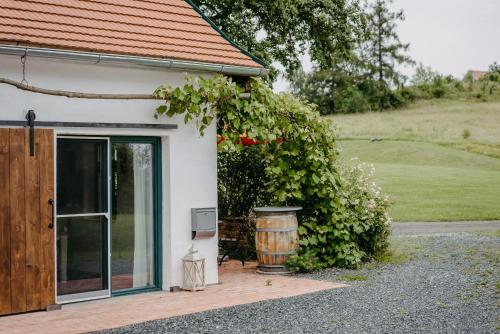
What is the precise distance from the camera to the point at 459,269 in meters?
11.8

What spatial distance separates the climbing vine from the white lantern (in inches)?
73.8

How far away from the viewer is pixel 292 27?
67.0 ft

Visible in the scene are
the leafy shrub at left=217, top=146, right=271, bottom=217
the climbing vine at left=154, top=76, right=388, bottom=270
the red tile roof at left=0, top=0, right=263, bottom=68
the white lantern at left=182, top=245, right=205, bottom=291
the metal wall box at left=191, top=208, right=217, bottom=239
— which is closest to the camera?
the red tile roof at left=0, top=0, right=263, bottom=68

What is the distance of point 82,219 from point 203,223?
192 centimetres

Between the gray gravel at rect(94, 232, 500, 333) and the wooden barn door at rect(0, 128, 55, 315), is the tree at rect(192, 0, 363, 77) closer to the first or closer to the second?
the gray gravel at rect(94, 232, 500, 333)

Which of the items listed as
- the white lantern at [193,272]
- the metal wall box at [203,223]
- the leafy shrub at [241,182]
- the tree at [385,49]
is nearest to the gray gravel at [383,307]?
the white lantern at [193,272]

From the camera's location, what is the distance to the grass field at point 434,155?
84.5ft

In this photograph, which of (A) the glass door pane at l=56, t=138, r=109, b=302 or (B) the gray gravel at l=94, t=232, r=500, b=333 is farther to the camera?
(A) the glass door pane at l=56, t=138, r=109, b=302

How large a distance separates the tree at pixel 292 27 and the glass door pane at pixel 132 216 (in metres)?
10.2

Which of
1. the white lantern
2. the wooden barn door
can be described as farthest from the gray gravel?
the wooden barn door

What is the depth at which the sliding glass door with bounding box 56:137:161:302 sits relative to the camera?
933 centimetres

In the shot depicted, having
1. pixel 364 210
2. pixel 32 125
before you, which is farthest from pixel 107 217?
pixel 364 210

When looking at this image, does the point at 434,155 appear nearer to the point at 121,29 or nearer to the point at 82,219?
the point at 121,29

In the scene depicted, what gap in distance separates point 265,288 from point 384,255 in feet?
11.6
